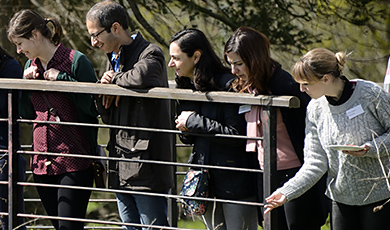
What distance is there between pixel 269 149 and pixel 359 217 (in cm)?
57

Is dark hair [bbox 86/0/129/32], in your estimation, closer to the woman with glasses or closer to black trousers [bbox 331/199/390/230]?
the woman with glasses

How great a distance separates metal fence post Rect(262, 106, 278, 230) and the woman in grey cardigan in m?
0.14

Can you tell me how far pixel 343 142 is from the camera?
3.92m

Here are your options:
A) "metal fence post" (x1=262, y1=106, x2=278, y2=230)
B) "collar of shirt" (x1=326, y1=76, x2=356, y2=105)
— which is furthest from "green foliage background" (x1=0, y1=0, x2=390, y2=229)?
"collar of shirt" (x1=326, y1=76, x2=356, y2=105)

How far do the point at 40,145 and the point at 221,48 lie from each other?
14.4ft

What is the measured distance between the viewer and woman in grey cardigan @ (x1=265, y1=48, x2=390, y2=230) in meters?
3.84

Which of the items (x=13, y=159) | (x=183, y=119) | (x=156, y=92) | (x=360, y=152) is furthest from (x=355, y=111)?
(x=13, y=159)

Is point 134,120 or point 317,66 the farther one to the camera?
point 134,120

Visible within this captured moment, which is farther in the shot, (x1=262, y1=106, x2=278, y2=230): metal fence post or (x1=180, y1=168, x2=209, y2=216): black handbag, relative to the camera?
(x1=180, y1=168, x2=209, y2=216): black handbag

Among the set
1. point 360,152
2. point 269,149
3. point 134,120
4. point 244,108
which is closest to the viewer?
point 360,152

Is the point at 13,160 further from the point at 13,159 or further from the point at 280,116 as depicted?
the point at 280,116

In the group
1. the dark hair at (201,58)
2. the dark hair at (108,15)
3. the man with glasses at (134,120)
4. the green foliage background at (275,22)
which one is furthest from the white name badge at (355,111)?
the green foliage background at (275,22)

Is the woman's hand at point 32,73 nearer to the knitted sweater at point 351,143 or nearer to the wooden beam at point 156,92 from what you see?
the wooden beam at point 156,92

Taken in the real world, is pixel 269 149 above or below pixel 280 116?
below
